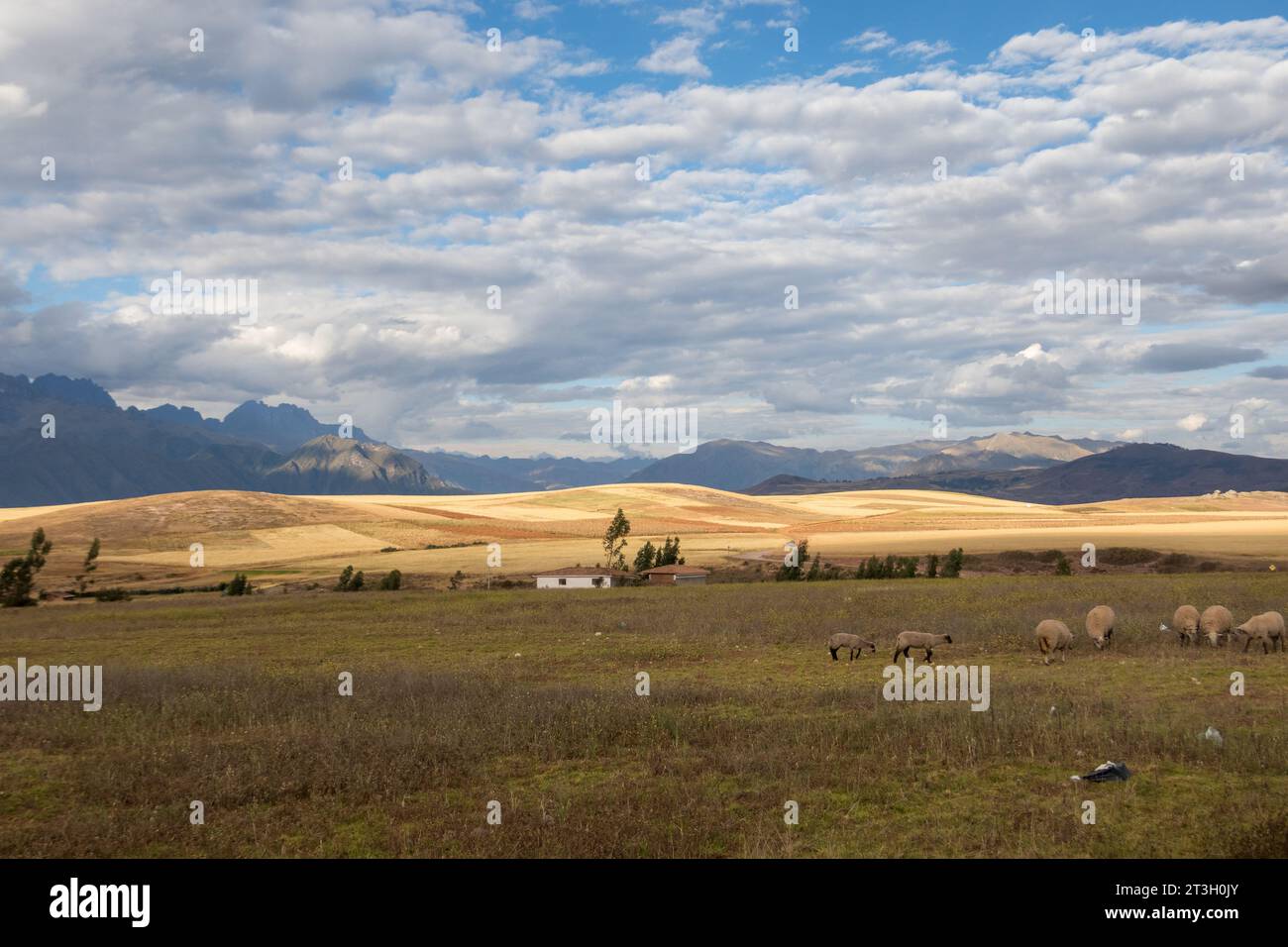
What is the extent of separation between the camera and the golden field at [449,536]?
106 m

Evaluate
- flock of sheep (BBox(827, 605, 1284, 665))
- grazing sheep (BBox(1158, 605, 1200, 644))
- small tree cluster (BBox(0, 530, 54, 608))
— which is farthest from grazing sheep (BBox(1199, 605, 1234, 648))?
small tree cluster (BBox(0, 530, 54, 608))

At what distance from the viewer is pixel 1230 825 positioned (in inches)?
448

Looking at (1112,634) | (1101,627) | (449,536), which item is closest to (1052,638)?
(1101,627)

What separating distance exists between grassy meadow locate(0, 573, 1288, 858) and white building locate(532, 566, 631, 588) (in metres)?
46.1

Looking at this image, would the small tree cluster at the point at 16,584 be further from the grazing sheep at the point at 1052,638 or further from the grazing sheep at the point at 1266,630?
the grazing sheep at the point at 1266,630

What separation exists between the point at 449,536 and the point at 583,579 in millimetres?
77467

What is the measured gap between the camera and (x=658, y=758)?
630 inches

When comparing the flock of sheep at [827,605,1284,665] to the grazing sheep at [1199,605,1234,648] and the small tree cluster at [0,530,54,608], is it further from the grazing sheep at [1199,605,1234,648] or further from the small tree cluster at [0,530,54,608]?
the small tree cluster at [0,530,54,608]

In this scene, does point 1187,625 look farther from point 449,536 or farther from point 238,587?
point 449,536
